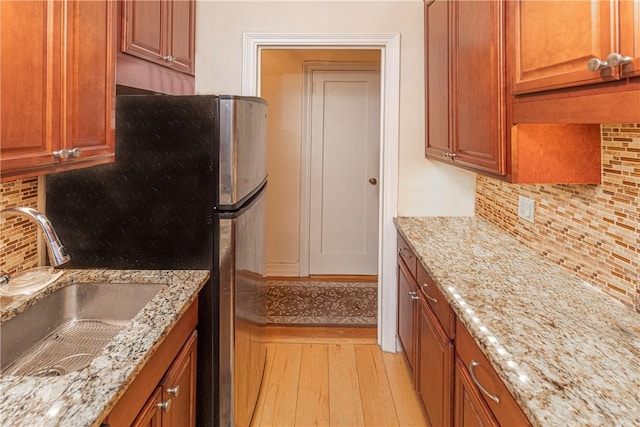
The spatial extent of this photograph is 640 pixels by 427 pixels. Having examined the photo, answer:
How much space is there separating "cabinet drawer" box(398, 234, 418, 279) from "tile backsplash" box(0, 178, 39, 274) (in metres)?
1.63

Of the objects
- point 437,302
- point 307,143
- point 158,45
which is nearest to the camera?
point 437,302

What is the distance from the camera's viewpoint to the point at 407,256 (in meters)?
2.35

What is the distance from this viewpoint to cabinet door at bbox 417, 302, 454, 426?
1550 millimetres

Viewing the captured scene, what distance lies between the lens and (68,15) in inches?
45.4

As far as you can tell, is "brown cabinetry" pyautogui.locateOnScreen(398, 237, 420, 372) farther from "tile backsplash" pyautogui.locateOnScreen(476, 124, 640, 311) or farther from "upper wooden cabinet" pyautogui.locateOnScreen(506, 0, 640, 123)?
"upper wooden cabinet" pyautogui.locateOnScreen(506, 0, 640, 123)

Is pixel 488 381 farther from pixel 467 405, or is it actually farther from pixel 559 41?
pixel 559 41

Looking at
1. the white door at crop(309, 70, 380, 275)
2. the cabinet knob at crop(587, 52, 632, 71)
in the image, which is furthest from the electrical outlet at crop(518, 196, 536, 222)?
the white door at crop(309, 70, 380, 275)

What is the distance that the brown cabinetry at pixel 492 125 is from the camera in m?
1.46

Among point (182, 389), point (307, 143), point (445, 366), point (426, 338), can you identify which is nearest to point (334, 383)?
point (426, 338)

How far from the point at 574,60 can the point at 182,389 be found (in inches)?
60.5

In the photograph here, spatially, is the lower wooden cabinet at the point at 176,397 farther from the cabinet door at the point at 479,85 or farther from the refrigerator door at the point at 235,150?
the cabinet door at the point at 479,85

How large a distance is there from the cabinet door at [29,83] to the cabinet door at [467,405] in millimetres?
1317

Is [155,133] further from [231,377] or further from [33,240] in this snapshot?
[231,377]

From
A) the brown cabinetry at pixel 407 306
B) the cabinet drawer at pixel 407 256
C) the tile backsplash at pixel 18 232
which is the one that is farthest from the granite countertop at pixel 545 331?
the tile backsplash at pixel 18 232
